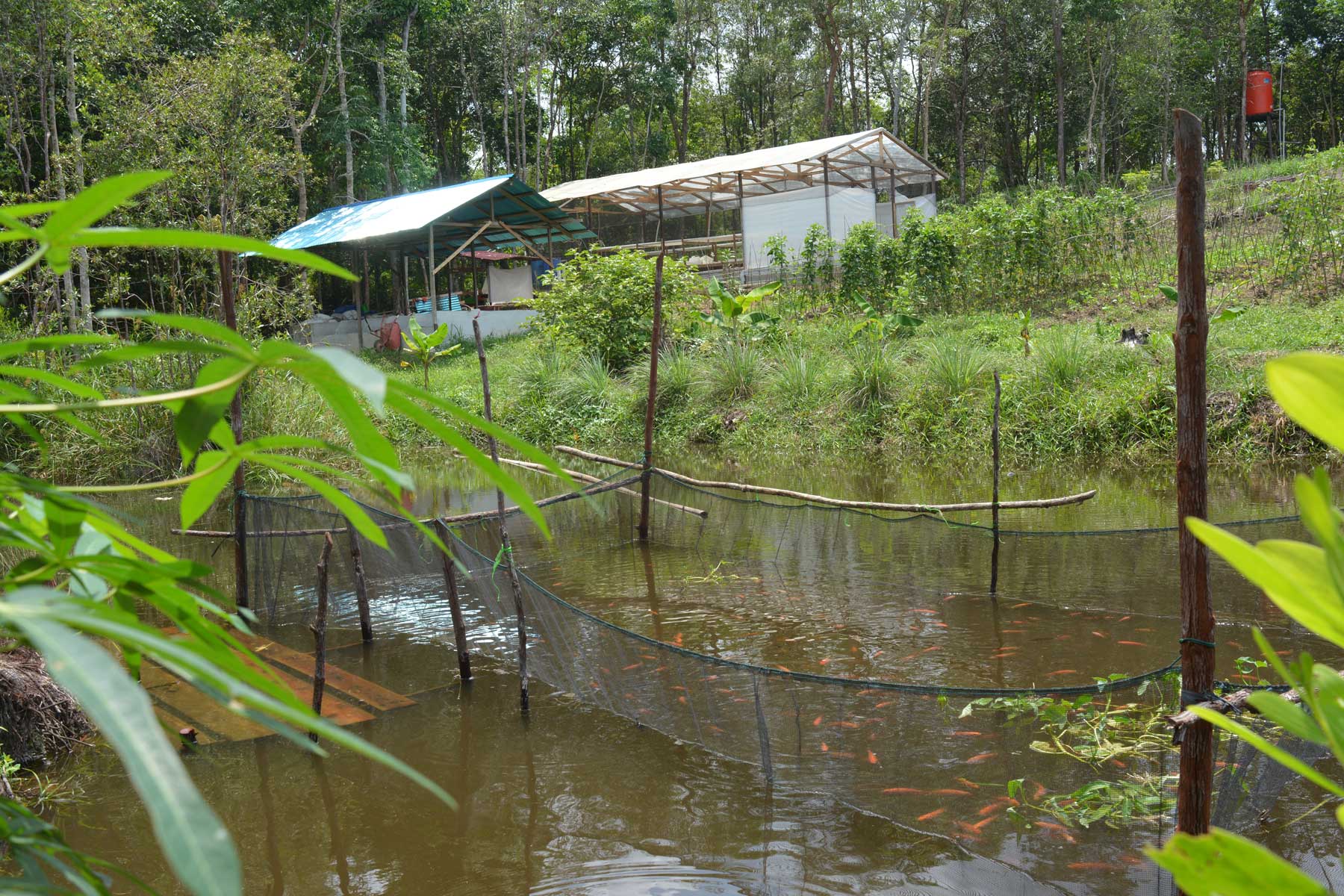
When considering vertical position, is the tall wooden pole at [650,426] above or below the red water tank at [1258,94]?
below

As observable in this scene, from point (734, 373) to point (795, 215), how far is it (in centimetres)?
807

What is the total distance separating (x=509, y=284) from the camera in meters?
21.5

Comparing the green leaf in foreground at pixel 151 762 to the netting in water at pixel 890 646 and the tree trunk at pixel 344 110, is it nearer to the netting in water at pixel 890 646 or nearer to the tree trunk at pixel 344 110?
the netting in water at pixel 890 646

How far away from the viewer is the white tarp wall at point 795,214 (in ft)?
62.3

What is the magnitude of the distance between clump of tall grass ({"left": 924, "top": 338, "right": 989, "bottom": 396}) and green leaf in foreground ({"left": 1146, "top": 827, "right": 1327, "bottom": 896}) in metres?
10.4

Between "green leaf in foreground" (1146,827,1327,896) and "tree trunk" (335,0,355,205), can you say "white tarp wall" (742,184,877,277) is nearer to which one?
"tree trunk" (335,0,355,205)

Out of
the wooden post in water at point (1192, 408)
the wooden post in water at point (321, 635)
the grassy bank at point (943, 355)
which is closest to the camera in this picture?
the wooden post in water at point (1192, 408)

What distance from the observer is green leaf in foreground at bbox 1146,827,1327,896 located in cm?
36

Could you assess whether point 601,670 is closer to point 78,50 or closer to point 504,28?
point 78,50

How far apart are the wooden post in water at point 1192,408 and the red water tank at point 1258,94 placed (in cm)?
2676

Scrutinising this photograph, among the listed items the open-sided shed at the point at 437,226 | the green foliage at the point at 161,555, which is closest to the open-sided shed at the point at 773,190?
the open-sided shed at the point at 437,226

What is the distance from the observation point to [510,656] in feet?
17.2

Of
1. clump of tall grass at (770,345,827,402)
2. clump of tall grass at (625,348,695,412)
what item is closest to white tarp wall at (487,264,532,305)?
clump of tall grass at (625,348,695,412)

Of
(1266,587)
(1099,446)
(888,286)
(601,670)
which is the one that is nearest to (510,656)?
(601,670)
